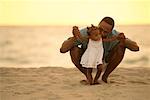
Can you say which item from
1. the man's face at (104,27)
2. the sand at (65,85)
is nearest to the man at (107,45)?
the man's face at (104,27)

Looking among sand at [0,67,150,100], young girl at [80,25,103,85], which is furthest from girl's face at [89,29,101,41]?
sand at [0,67,150,100]

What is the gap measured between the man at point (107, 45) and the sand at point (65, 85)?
0.25 m

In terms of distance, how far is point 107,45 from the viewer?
4246 millimetres

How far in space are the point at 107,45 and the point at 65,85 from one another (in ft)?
1.91

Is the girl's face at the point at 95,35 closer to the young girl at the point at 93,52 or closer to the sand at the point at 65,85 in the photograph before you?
the young girl at the point at 93,52

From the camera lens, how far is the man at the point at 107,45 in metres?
4.09

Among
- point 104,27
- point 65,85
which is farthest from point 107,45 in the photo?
point 65,85

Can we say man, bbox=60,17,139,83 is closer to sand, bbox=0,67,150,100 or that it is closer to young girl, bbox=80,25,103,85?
young girl, bbox=80,25,103,85

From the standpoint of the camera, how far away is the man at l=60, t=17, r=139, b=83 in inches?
161

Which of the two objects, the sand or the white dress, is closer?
the sand

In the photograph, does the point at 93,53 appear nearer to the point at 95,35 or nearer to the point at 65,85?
the point at 95,35

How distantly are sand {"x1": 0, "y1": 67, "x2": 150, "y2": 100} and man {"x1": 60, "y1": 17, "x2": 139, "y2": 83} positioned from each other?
0.82 feet

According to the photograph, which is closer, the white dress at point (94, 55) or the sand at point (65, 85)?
the sand at point (65, 85)

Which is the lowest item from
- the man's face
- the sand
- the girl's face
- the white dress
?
the sand
